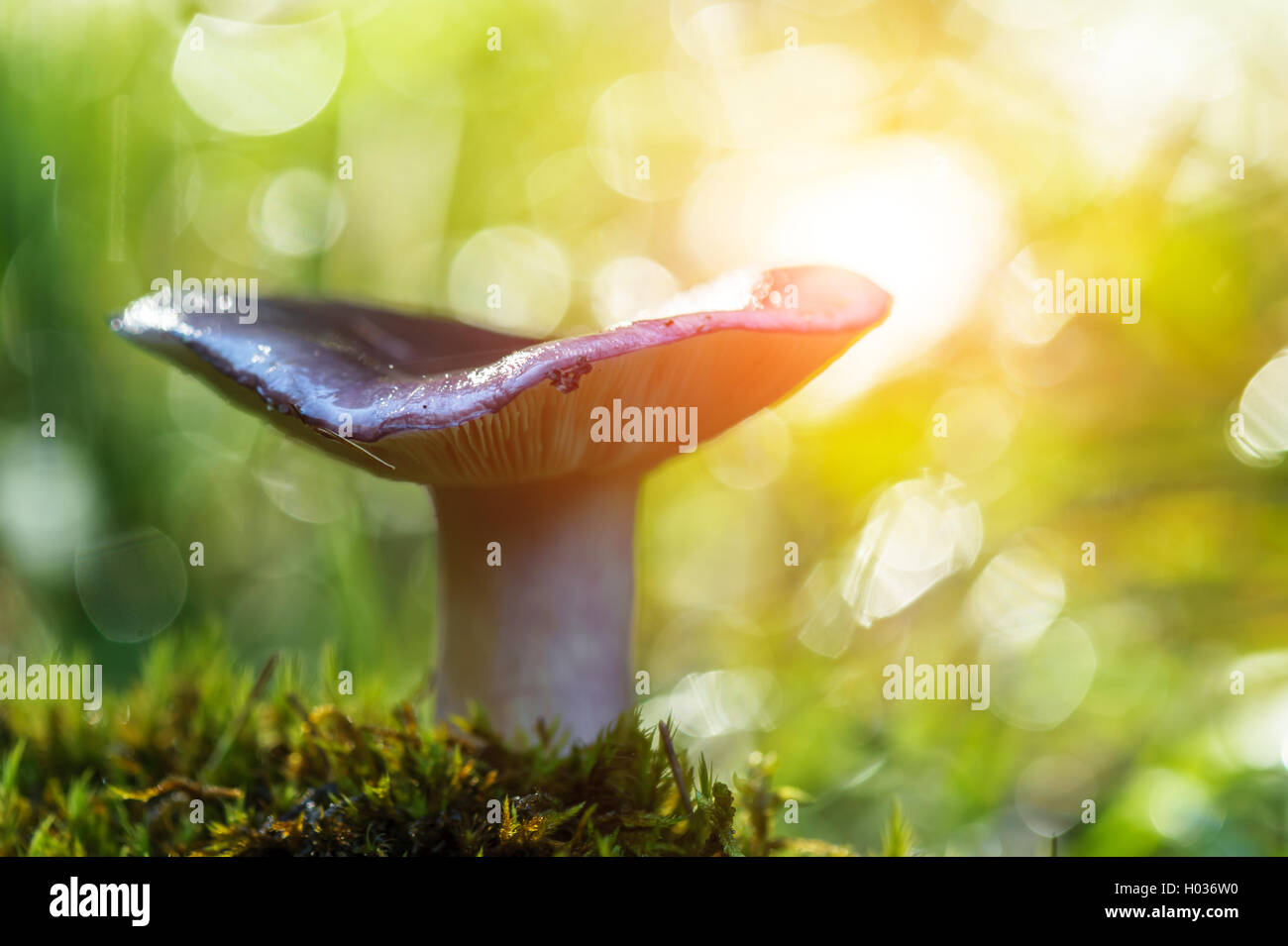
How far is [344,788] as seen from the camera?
3.72 ft

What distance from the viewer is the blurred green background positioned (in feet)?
6.22

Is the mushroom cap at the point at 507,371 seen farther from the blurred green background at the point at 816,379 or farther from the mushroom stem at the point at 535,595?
the blurred green background at the point at 816,379

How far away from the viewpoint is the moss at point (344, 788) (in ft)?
3.38

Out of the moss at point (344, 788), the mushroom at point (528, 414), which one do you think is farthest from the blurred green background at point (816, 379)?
the mushroom at point (528, 414)

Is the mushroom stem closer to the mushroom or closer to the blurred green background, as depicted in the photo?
the mushroom

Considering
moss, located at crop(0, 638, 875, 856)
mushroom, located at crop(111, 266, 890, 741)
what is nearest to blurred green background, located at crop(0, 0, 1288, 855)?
moss, located at crop(0, 638, 875, 856)

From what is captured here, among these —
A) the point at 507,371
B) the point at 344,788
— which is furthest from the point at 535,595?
the point at 507,371

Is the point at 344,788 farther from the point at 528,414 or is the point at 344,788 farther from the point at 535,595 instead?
the point at 528,414

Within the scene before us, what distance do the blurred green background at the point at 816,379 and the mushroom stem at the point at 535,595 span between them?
0.40 meters

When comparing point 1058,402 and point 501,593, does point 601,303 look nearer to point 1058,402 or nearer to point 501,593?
point 1058,402

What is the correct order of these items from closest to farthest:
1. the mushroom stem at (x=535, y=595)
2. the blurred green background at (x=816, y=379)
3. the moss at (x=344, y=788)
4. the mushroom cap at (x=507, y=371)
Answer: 1. the mushroom cap at (x=507, y=371)
2. the moss at (x=344, y=788)
3. the mushroom stem at (x=535, y=595)
4. the blurred green background at (x=816, y=379)

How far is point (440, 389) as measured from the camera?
0.92m
